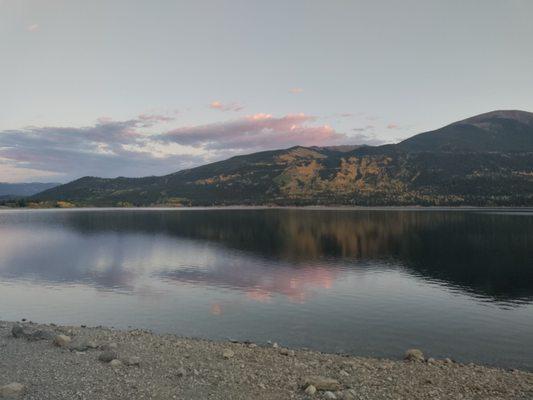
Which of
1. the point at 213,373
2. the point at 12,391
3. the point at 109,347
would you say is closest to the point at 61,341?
the point at 109,347

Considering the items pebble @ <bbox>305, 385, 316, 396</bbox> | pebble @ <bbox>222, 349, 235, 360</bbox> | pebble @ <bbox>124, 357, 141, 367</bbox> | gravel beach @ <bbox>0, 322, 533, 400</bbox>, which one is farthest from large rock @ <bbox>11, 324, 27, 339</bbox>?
pebble @ <bbox>305, 385, 316, 396</bbox>

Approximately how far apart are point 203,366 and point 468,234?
150m

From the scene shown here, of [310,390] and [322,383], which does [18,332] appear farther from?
[322,383]

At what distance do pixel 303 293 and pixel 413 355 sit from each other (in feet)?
99.5

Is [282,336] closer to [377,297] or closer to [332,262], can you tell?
[377,297]

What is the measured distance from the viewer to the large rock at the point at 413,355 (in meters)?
35.9

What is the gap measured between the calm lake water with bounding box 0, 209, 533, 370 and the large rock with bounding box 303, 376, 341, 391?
38.2 feet

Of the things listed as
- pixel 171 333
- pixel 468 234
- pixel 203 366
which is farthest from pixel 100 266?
pixel 468 234

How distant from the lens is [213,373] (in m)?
30.2

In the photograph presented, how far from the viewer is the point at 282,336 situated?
1731 inches

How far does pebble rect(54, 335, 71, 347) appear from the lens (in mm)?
36000

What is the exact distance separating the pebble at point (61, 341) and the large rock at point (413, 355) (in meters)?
28.7

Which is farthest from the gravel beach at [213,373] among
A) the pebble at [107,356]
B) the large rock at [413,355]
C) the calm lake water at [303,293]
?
the calm lake water at [303,293]

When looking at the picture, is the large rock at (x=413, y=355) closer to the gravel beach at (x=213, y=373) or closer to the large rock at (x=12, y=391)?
the gravel beach at (x=213, y=373)
